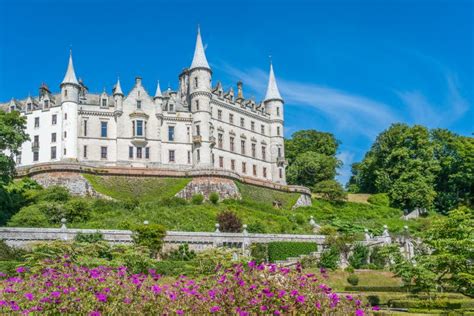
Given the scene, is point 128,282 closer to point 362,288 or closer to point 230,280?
point 230,280

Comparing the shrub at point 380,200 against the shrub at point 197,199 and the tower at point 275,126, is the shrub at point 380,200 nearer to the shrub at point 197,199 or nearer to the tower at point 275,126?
the tower at point 275,126

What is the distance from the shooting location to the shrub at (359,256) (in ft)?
135

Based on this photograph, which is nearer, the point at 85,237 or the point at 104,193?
the point at 85,237

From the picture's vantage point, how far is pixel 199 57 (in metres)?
65.8

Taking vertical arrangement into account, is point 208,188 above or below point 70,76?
below

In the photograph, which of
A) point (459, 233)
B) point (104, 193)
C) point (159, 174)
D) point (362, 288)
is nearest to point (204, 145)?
point (159, 174)

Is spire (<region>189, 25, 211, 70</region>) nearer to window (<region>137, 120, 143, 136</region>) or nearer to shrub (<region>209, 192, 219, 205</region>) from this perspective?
window (<region>137, 120, 143, 136</region>)

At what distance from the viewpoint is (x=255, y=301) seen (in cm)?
1204

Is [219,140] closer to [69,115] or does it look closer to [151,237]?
[69,115]

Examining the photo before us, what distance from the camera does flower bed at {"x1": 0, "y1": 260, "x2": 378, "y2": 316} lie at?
1210 cm

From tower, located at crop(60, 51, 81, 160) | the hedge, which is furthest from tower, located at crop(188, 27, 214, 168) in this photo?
the hedge

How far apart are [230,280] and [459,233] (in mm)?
13663

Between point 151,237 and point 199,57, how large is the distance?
33.0 meters

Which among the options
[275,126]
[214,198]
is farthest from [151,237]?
[275,126]
